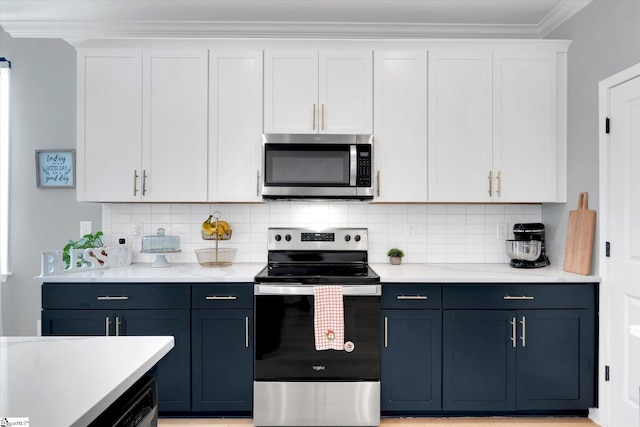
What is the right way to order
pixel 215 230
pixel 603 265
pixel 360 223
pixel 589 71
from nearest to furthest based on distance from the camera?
1. pixel 603 265
2. pixel 589 71
3. pixel 215 230
4. pixel 360 223

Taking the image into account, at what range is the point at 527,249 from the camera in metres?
2.66

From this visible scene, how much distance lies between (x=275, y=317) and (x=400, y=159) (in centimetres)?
135

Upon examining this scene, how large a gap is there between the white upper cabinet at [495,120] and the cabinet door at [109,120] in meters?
2.05

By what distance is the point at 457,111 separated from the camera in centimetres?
268

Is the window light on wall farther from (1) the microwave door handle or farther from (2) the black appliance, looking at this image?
(1) the microwave door handle

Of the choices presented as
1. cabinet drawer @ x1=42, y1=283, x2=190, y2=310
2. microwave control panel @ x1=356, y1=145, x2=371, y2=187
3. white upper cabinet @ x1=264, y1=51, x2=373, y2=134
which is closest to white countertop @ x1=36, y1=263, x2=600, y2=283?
cabinet drawer @ x1=42, y1=283, x2=190, y2=310

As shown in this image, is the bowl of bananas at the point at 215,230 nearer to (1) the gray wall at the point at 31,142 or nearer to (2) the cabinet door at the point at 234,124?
(2) the cabinet door at the point at 234,124

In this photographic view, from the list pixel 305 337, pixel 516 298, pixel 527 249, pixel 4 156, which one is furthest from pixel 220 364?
pixel 4 156

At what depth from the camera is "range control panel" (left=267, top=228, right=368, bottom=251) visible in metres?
2.81

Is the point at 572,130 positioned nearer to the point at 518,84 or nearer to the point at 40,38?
the point at 518,84

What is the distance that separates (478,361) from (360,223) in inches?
48.3

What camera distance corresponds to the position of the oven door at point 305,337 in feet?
7.49

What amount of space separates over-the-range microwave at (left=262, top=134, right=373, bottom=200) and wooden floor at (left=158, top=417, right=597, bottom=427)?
144 cm

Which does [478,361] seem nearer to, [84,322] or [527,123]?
[527,123]
